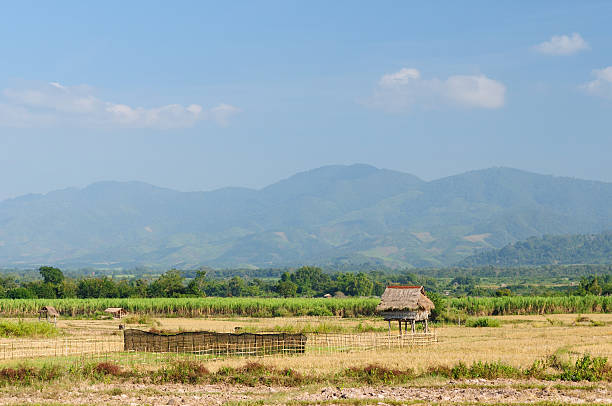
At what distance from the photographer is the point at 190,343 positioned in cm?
4122

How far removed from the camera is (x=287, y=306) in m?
92.4

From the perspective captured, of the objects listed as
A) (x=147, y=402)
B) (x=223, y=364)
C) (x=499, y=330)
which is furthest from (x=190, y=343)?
(x=499, y=330)

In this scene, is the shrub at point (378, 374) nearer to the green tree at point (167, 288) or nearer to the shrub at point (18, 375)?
the shrub at point (18, 375)

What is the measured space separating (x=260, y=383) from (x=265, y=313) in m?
59.3

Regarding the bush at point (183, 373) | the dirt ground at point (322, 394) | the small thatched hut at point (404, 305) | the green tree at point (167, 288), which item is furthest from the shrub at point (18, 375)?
the green tree at point (167, 288)

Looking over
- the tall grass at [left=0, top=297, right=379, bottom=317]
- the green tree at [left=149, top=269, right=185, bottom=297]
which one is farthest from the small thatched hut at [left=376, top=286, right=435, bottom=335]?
the green tree at [left=149, top=269, right=185, bottom=297]

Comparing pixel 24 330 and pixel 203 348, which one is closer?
pixel 203 348

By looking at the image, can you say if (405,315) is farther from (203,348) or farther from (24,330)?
(24,330)

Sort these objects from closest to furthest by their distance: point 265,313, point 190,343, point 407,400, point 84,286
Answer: point 407,400 < point 190,343 < point 265,313 < point 84,286

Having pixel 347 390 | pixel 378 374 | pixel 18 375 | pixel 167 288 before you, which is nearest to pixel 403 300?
pixel 378 374

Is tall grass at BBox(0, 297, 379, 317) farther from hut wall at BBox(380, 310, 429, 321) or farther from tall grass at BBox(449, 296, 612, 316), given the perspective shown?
hut wall at BBox(380, 310, 429, 321)

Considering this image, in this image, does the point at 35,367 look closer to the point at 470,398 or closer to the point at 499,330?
the point at 470,398

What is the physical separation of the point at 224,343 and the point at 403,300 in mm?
17792

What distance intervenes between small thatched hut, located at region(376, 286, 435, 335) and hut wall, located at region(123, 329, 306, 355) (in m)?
13.6
